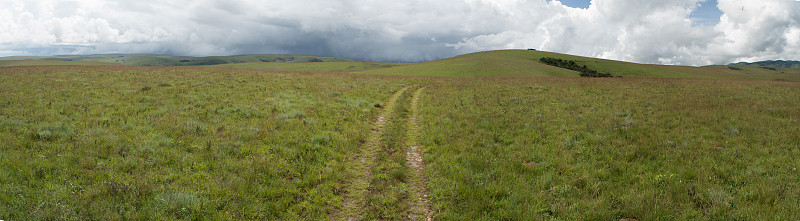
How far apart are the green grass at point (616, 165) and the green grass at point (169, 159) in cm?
329

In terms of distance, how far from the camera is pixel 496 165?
28.3ft

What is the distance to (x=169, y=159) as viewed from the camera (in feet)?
27.2


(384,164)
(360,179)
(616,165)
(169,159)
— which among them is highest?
(616,165)

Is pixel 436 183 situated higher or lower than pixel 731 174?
lower

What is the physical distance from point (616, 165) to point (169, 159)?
39.9 ft

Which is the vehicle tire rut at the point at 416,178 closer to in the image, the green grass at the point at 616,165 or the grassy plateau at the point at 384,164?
the grassy plateau at the point at 384,164

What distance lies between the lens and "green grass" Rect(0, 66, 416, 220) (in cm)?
591

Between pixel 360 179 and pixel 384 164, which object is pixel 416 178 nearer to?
pixel 384 164

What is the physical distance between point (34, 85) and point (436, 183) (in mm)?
29008

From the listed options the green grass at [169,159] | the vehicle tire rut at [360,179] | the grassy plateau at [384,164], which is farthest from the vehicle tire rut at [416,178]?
the green grass at [169,159]

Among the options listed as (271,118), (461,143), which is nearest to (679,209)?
(461,143)

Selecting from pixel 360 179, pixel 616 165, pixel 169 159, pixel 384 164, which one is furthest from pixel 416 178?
pixel 169 159

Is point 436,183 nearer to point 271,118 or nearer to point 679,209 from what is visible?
point 679,209

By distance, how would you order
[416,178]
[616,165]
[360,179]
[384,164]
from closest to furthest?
1. [360,179]
2. [416,178]
3. [616,165]
4. [384,164]
